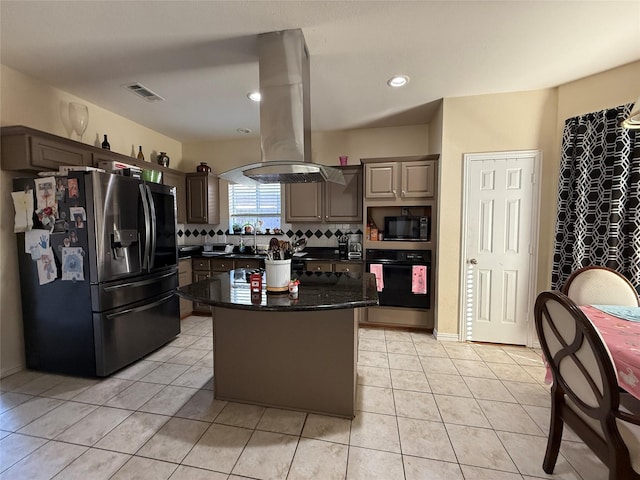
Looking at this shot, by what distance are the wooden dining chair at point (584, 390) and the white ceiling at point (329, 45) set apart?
184 centimetres

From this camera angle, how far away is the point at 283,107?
1976 mm

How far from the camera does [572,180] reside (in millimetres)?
2580

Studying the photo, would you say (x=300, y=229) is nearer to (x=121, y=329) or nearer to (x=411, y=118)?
(x=411, y=118)

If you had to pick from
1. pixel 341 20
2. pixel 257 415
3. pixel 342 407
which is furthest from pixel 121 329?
pixel 341 20

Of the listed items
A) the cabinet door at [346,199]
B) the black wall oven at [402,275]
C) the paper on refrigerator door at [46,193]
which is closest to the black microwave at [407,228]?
the black wall oven at [402,275]

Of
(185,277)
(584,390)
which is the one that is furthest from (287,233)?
(584,390)

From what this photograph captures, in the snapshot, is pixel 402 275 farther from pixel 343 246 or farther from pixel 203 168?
pixel 203 168

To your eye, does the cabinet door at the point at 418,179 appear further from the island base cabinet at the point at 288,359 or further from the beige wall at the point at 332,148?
the island base cabinet at the point at 288,359

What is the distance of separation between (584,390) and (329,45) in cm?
252

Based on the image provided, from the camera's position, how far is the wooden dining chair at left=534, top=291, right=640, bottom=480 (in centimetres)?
104

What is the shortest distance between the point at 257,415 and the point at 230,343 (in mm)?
521

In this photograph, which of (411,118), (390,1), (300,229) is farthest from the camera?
(300,229)

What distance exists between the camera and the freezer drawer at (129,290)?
Result: 227 centimetres

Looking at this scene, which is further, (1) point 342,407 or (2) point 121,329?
(2) point 121,329
